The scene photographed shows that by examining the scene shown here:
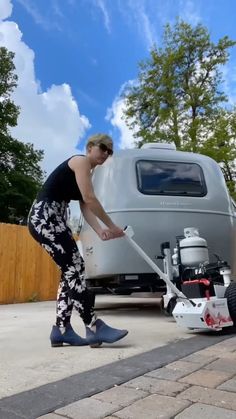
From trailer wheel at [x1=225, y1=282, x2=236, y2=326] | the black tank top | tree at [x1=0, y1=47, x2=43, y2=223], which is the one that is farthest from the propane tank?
tree at [x1=0, y1=47, x2=43, y2=223]

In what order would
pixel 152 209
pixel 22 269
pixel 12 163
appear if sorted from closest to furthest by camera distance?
pixel 152 209 → pixel 22 269 → pixel 12 163

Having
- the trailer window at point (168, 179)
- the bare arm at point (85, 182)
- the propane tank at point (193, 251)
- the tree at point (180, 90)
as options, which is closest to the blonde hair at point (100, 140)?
the bare arm at point (85, 182)

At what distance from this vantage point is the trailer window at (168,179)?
481 centimetres

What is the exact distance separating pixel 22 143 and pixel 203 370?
83.3ft

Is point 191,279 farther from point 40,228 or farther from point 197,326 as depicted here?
point 40,228

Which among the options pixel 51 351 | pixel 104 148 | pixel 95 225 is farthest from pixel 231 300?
pixel 104 148

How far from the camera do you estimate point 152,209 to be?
465 centimetres

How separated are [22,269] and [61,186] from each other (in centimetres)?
531

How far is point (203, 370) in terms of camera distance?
243cm

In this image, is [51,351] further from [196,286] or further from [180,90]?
[180,90]

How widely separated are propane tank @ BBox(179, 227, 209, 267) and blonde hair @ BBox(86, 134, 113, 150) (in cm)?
139

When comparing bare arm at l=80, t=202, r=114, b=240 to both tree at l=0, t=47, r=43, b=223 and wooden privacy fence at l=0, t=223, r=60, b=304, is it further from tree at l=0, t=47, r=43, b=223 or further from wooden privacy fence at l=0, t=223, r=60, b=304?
tree at l=0, t=47, r=43, b=223

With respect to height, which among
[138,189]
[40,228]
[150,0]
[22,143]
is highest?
[22,143]

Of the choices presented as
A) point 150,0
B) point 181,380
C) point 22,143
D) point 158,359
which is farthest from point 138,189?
point 22,143
